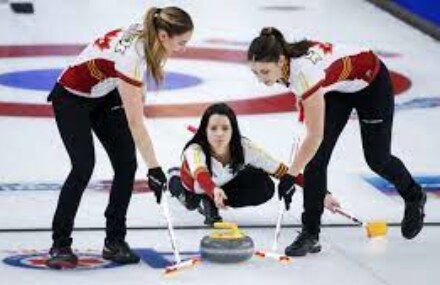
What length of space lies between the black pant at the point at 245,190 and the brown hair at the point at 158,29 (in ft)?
5.51

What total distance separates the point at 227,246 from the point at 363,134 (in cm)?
106

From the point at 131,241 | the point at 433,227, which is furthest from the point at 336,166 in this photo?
the point at 131,241

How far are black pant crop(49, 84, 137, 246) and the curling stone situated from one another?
19.0 inches

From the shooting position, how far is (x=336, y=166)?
885cm

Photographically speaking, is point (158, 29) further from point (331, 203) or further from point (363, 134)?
point (331, 203)

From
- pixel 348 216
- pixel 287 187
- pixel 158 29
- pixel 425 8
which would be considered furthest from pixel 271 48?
pixel 425 8

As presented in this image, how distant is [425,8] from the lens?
15.4 meters

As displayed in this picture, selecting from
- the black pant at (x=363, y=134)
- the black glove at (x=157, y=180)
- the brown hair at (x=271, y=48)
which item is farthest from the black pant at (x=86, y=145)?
the black pant at (x=363, y=134)

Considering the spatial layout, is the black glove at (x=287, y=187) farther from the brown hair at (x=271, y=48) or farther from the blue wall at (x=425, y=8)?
the blue wall at (x=425, y=8)

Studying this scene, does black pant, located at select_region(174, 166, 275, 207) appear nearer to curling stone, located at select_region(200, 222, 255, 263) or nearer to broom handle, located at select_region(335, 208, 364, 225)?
broom handle, located at select_region(335, 208, 364, 225)

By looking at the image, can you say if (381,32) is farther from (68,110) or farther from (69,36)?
(68,110)

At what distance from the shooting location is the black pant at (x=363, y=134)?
6391 mm

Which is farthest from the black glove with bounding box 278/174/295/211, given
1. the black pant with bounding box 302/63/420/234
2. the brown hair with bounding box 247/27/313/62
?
the brown hair with bounding box 247/27/313/62

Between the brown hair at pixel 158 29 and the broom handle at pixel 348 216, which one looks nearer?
the brown hair at pixel 158 29
